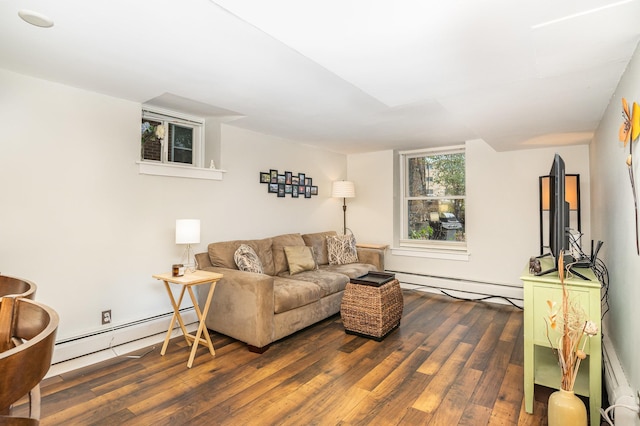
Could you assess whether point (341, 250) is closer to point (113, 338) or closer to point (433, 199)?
point (433, 199)

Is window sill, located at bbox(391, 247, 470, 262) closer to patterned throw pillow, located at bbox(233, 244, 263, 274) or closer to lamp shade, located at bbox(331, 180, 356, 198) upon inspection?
lamp shade, located at bbox(331, 180, 356, 198)

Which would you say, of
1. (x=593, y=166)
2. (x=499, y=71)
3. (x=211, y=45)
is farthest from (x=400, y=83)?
(x=593, y=166)

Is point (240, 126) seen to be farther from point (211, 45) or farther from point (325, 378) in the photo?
point (325, 378)

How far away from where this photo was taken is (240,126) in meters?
3.96

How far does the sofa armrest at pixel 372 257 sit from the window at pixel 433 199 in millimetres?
783

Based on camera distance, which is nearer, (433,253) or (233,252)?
(233,252)

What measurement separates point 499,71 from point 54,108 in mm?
3249

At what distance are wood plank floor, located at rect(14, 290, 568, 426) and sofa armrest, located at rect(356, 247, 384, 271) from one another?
5.27ft

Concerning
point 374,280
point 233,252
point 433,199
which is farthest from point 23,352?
point 433,199

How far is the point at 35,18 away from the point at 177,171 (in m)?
1.77

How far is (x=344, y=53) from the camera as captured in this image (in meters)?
1.73

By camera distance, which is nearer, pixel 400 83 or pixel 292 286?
pixel 400 83

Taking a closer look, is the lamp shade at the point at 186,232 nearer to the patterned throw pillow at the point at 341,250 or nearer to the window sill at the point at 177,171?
the window sill at the point at 177,171

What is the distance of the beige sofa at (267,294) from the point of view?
2.89 meters
